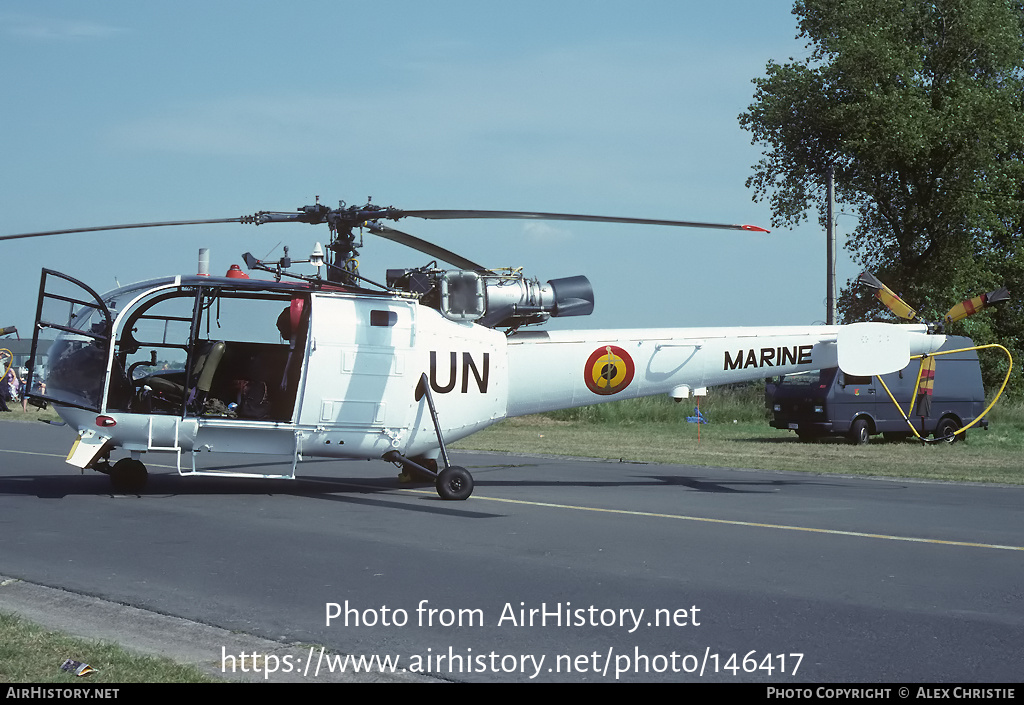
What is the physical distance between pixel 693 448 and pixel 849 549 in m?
13.6

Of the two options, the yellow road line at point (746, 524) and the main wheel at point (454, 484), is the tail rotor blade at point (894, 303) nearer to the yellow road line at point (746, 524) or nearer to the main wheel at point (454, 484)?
the yellow road line at point (746, 524)

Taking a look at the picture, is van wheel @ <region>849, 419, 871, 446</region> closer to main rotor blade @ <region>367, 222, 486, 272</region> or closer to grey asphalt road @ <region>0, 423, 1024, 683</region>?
grey asphalt road @ <region>0, 423, 1024, 683</region>

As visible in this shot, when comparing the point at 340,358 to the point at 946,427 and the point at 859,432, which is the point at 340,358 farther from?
the point at 946,427

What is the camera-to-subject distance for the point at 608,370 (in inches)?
580

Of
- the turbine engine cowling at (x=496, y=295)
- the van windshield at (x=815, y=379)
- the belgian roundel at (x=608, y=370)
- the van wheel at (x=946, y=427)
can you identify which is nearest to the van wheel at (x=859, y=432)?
the van windshield at (x=815, y=379)

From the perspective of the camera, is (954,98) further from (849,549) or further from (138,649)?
(138,649)

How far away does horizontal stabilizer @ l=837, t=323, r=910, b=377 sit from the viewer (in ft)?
49.3

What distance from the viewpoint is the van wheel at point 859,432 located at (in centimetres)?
2623

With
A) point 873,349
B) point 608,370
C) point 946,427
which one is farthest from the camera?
point 946,427

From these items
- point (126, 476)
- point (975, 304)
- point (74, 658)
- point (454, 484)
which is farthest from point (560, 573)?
point (975, 304)

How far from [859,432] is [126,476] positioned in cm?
1828

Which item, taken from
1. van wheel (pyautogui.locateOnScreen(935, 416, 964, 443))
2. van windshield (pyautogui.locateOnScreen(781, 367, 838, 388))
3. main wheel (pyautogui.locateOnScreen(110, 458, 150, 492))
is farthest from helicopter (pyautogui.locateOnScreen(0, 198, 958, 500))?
van wheel (pyautogui.locateOnScreen(935, 416, 964, 443))

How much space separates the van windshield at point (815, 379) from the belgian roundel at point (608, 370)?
12.1 meters
